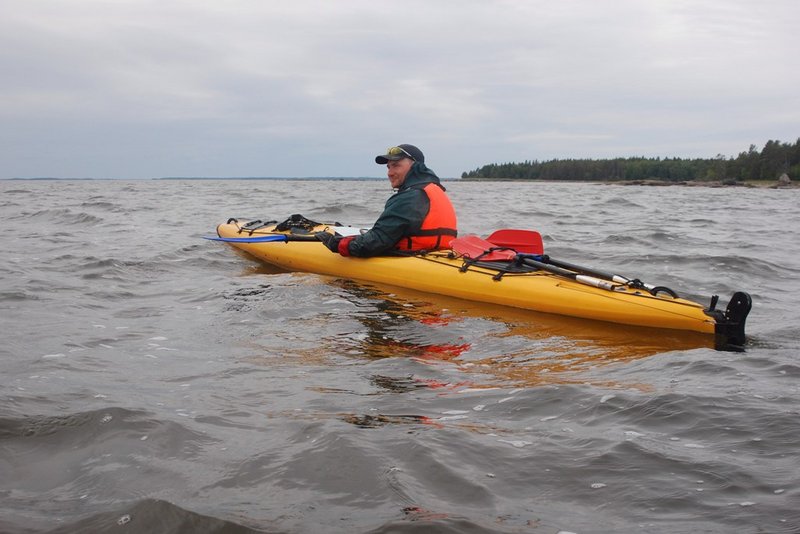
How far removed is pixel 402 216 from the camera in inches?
284

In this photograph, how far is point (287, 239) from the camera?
882 cm

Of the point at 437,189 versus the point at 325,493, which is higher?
the point at 437,189

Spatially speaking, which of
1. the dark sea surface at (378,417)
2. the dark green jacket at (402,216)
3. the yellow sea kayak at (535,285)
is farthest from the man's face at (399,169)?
the dark sea surface at (378,417)

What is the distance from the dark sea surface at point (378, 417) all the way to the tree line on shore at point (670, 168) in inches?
2931

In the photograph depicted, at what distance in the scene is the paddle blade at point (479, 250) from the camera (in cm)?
674

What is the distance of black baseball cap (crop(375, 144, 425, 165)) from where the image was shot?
7.53 metres

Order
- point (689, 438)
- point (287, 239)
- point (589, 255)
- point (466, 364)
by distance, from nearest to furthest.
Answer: point (689, 438), point (466, 364), point (287, 239), point (589, 255)

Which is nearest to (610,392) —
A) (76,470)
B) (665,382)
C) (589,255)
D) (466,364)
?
(665,382)

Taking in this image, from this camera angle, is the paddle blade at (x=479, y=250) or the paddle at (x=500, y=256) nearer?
the paddle at (x=500, y=256)

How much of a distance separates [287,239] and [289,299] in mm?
2124

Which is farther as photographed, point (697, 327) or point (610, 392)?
point (697, 327)

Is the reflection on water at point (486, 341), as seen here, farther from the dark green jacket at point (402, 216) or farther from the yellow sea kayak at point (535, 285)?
the dark green jacket at point (402, 216)

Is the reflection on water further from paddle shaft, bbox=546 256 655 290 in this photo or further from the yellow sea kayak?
paddle shaft, bbox=546 256 655 290

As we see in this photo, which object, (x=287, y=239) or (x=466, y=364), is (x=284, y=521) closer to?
(x=466, y=364)
